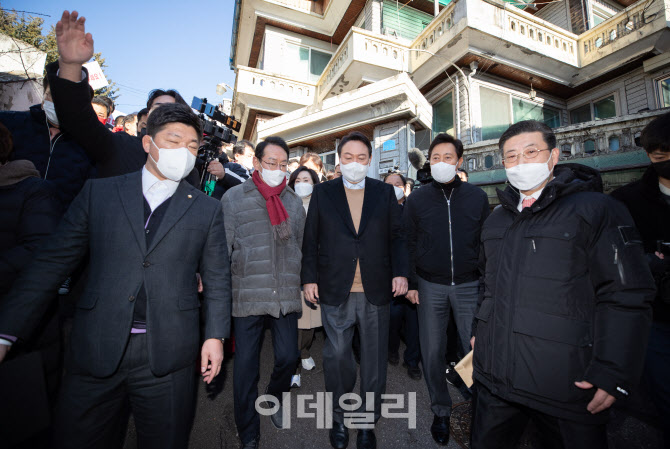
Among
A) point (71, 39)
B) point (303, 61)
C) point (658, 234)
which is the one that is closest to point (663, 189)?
point (658, 234)

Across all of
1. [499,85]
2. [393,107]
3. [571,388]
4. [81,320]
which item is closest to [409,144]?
[393,107]

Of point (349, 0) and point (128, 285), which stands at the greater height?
point (349, 0)

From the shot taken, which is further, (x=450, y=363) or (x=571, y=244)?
(x=450, y=363)

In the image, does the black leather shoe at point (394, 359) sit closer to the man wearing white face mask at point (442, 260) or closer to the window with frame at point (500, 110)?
the man wearing white face mask at point (442, 260)

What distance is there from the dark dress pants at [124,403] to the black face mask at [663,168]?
3.53 meters

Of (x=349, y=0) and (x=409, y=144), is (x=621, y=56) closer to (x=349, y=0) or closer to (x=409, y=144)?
(x=409, y=144)

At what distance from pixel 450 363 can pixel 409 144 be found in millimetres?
5841

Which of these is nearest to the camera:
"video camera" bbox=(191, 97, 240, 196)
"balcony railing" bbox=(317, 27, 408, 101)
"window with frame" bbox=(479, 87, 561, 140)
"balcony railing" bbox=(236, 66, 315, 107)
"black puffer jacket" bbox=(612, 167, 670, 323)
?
"black puffer jacket" bbox=(612, 167, 670, 323)

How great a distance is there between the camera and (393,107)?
798 centimetres

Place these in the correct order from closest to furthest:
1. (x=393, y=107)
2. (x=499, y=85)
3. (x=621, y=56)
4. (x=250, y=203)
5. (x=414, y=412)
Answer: (x=250, y=203) → (x=414, y=412) → (x=393, y=107) → (x=621, y=56) → (x=499, y=85)

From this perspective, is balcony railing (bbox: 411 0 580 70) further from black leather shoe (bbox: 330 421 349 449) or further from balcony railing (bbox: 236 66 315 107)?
black leather shoe (bbox: 330 421 349 449)

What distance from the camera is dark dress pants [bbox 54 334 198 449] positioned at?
4.52 ft

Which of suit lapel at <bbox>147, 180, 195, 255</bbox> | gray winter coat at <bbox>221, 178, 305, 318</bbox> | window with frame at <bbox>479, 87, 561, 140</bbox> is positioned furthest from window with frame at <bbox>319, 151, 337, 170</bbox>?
suit lapel at <bbox>147, 180, 195, 255</bbox>

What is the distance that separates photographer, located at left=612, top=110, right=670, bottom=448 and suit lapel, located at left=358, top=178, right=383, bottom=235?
78.9 inches
